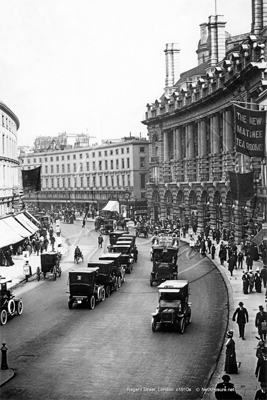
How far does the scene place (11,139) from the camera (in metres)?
66.4

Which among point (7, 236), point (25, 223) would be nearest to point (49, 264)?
point (7, 236)

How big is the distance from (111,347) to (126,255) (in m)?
20.0

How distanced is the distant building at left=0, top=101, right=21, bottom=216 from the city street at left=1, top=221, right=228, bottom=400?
23.9 m

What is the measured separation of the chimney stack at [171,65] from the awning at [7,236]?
45841mm

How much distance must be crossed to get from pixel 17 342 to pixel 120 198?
8215 cm

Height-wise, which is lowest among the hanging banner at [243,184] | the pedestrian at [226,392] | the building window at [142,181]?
the pedestrian at [226,392]

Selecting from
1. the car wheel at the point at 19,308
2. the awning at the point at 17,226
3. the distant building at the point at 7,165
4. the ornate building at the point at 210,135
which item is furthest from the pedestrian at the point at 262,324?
the distant building at the point at 7,165

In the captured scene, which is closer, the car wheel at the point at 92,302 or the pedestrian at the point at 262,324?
the pedestrian at the point at 262,324

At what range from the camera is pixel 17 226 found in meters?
53.2

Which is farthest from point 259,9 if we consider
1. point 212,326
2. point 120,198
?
point 120,198

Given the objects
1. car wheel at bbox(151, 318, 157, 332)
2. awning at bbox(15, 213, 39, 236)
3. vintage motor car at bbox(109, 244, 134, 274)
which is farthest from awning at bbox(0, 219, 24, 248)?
car wheel at bbox(151, 318, 157, 332)

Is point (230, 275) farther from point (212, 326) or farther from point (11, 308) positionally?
point (11, 308)

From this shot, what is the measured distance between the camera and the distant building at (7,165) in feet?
192

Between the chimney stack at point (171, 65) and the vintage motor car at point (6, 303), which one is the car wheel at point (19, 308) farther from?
the chimney stack at point (171, 65)
